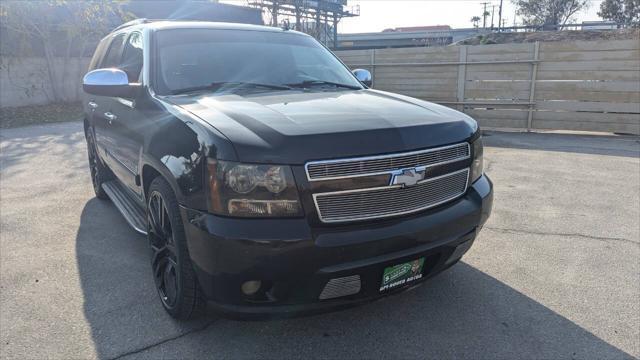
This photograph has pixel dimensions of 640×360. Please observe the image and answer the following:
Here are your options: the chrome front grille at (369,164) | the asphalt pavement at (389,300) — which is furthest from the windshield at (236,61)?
the asphalt pavement at (389,300)

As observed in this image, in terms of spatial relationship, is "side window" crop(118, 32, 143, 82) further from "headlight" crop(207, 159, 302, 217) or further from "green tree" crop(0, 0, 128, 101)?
"green tree" crop(0, 0, 128, 101)

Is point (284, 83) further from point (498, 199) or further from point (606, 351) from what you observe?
point (498, 199)

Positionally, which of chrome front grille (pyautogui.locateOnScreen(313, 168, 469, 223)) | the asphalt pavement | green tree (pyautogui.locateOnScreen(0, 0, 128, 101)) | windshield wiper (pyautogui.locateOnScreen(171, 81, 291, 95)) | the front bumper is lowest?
the asphalt pavement

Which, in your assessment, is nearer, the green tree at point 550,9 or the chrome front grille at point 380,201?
the chrome front grille at point 380,201

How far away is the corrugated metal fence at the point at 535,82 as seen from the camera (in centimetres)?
987

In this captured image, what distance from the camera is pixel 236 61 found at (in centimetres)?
354

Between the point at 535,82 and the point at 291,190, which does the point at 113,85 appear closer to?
the point at 291,190

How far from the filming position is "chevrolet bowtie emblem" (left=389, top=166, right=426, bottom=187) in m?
2.34

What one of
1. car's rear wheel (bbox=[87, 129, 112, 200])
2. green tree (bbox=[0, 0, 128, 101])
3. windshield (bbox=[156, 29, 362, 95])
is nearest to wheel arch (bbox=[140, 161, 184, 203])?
windshield (bbox=[156, 29, 362, 95])

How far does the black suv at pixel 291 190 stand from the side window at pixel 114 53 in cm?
127

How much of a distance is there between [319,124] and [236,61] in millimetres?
1444

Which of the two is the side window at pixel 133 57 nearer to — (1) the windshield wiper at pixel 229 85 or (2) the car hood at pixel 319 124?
(1) the windshield wiper at pixel 229 85

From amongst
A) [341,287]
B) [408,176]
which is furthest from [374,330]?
[408,176]

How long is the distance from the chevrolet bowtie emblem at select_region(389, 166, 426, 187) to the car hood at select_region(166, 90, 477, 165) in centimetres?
11
